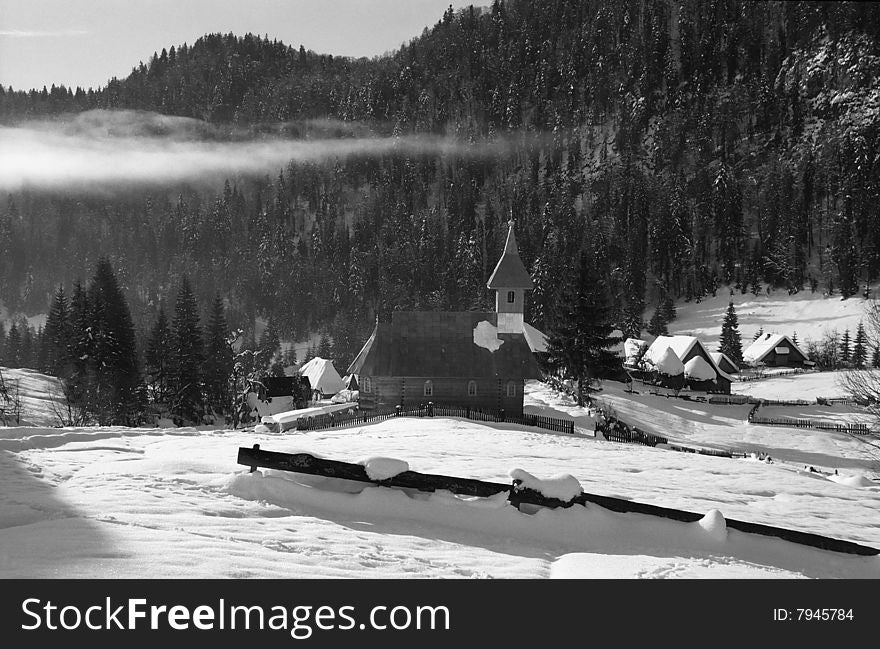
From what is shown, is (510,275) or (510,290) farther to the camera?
(510,275)

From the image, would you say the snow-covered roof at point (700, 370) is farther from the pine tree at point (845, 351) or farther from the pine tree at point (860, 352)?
the pine tree at point (845, 351)

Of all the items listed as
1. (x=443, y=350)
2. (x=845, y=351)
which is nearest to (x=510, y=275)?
(x=443, y=350)

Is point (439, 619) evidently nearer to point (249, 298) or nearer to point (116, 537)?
point (116, 537)

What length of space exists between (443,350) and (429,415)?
5.88 metres

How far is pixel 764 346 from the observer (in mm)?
76812

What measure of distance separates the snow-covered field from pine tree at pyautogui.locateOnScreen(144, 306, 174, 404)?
98.8 ft

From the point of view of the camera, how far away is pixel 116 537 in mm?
6688

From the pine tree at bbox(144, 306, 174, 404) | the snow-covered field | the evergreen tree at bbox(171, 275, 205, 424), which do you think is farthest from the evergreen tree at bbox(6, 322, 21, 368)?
the snow-covered field

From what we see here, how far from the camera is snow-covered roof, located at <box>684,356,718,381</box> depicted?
201 ft

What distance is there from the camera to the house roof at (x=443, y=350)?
114ft

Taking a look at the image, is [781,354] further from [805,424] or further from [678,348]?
[805,424]

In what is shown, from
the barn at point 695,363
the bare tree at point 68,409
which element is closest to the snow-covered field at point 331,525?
the bare tree at point 68,409

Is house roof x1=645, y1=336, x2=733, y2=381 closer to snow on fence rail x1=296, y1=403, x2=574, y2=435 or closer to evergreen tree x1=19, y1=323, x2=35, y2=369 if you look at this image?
snow on fence rail x1=296, y1=403, x2=574, y2=435

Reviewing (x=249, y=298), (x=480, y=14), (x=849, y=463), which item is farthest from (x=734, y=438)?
(x=480, y=14)
